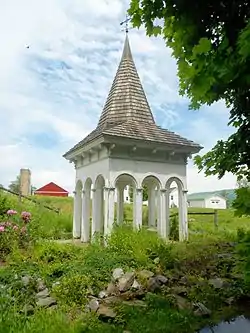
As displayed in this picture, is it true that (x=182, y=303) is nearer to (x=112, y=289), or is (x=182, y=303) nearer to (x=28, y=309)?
(x=112, y=289)

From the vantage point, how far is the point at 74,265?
750 centimetres

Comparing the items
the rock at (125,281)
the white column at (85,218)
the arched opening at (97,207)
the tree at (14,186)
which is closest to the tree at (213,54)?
the rock at (125,281)

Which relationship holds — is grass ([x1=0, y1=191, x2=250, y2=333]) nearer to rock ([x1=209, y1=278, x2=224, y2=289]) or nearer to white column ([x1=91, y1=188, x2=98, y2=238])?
rock ([x1=209, y1=278, x2=224, y2=289])

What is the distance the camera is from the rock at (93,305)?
6001 mm

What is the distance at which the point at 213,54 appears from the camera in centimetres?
252

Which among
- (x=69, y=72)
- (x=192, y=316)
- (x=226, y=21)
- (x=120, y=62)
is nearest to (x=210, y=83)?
(x=226, y=21)

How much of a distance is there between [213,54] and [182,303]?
521 cm

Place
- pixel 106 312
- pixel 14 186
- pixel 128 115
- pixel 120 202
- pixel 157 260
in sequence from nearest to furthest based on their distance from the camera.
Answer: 1. pixel 106 312
2. pixel 157 260
3. pixel 128 115
4. pixel 120 202
5. pixel 14 186

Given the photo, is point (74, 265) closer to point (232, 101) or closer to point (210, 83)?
point (232, 101)

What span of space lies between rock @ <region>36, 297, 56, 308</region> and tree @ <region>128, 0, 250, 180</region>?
3854mm

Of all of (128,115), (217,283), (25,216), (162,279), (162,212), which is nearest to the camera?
(162,279)

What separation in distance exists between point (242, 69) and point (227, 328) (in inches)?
197

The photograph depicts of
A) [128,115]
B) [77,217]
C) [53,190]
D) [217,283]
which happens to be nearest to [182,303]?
[217,283]


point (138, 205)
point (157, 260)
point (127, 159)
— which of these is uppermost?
point (127, 159)
